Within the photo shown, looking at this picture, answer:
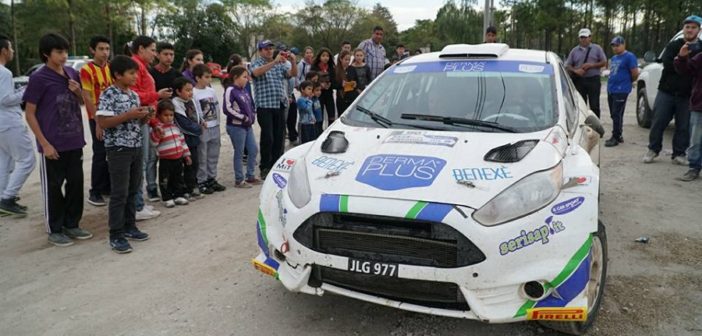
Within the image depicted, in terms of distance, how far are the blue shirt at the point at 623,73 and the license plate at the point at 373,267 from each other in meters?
7.63

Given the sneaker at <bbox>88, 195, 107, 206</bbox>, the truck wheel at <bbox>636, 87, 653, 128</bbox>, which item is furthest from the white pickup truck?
the sneaker at <bbox>88, 195, 107, 206</bbox>

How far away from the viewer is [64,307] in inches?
140

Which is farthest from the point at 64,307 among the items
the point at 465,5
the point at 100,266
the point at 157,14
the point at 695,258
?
the point at 157,14

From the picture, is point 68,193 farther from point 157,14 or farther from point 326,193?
point 157,14

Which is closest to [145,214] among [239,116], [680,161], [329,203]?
[239,116]

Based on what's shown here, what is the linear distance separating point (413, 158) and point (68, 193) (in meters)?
3.55

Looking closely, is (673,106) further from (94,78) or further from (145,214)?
(94,78)

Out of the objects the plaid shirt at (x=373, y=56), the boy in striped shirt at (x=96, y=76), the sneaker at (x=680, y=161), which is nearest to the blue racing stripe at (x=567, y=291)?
the boy in striped shirt at (x=96, y=76)

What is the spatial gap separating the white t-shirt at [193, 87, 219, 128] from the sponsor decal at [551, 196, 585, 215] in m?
4.65

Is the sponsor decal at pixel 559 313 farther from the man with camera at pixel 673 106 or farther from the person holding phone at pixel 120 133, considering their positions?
the man with camera at pixel 673 106

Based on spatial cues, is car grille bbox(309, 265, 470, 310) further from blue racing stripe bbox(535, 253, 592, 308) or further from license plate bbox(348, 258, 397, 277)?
blue racing stripe bbox(535, 253, 592, 308)

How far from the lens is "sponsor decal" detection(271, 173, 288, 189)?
11.1 feet

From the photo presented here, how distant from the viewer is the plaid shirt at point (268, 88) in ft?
22.8

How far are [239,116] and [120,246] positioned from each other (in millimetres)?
2484
